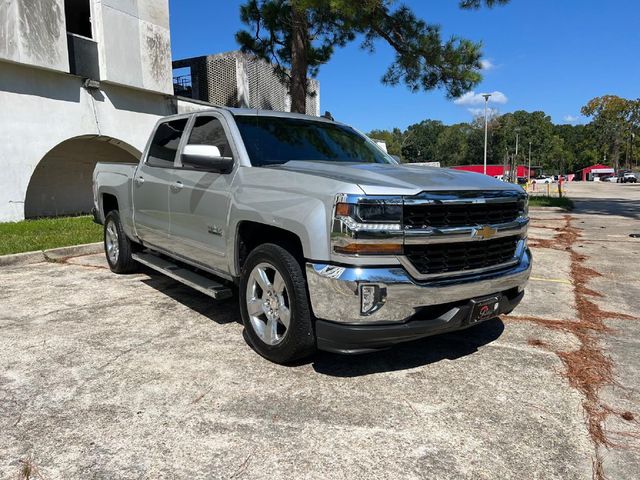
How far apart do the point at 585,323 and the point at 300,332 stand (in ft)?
9.70

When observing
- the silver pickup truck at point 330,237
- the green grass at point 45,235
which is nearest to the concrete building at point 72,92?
the green grass at point 45,235

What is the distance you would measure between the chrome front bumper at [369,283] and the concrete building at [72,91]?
11179 millimetres

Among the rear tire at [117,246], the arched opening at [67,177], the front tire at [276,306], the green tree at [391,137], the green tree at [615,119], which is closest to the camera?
the front tire at [276,306]

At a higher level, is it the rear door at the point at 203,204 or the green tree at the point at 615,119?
the green tree at the point at 615,119

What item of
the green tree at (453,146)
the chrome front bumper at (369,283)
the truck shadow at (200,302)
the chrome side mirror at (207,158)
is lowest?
the truck shadow at (200,302)

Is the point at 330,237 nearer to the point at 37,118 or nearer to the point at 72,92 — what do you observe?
the point at 37,118

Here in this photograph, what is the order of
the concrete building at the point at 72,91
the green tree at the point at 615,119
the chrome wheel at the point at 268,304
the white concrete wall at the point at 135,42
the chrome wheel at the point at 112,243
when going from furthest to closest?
1. the green tree at the point at 615,119
2. the white concrete wall at the point at 135,42
3. the concrete building at the point at 72,91
4. the chrome wheel at the point at 112,243
5. the chrome wheel at the point at 268,304

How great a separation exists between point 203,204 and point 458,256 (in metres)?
2.16

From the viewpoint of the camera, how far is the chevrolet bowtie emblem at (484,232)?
3287mm

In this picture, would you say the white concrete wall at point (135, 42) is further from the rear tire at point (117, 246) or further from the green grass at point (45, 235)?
the rear tire at point (117, 246)

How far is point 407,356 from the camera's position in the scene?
147 inches

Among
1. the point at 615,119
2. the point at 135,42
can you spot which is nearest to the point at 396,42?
the point at 135,42

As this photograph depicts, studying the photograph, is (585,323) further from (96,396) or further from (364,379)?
(96,396)

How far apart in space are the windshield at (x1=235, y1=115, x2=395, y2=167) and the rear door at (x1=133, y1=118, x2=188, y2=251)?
1015 mm
